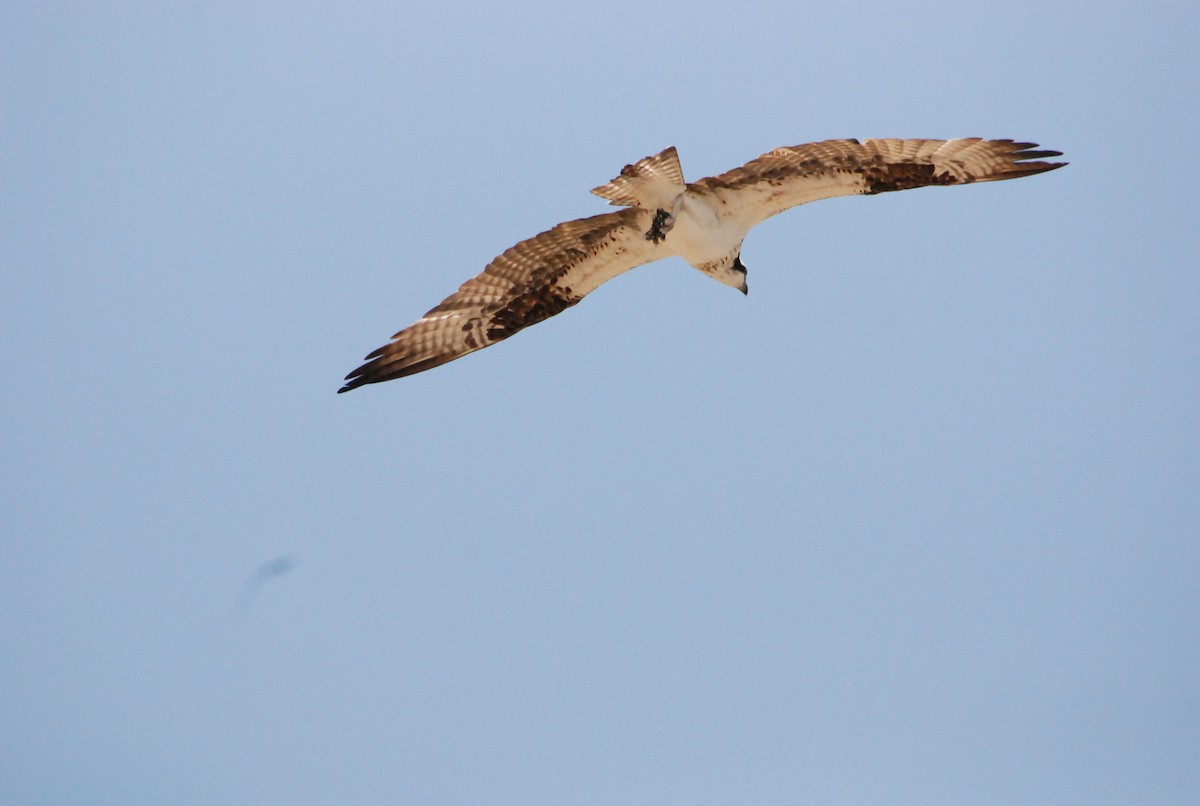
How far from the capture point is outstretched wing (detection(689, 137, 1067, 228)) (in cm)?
987

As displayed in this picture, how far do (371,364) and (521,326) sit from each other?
1.26 meters

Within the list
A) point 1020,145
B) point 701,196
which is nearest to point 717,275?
point 701,196

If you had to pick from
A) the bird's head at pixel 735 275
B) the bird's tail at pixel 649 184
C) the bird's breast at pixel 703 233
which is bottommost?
the bird's head at pixel 735 275

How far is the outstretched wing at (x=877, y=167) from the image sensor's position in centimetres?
987

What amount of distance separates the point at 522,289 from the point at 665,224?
127 cm

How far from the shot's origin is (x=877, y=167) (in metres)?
9.91

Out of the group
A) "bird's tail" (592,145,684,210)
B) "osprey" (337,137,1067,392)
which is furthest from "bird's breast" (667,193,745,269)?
"bird's tail" (592,145,684,210)

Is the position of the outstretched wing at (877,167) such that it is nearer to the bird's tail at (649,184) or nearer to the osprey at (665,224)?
the osprey at (665,224)

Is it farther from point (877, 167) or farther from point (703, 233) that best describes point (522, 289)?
point (877, 167)

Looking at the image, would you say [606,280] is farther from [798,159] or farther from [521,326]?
[798,159]

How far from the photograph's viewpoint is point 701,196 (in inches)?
408

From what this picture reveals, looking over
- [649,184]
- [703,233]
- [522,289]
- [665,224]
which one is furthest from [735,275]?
[522,289]

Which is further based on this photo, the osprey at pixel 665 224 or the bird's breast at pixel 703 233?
the bird's breast at pixel 703 233

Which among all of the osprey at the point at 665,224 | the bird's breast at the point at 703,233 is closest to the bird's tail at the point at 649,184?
the osprey at the point at 665,224
